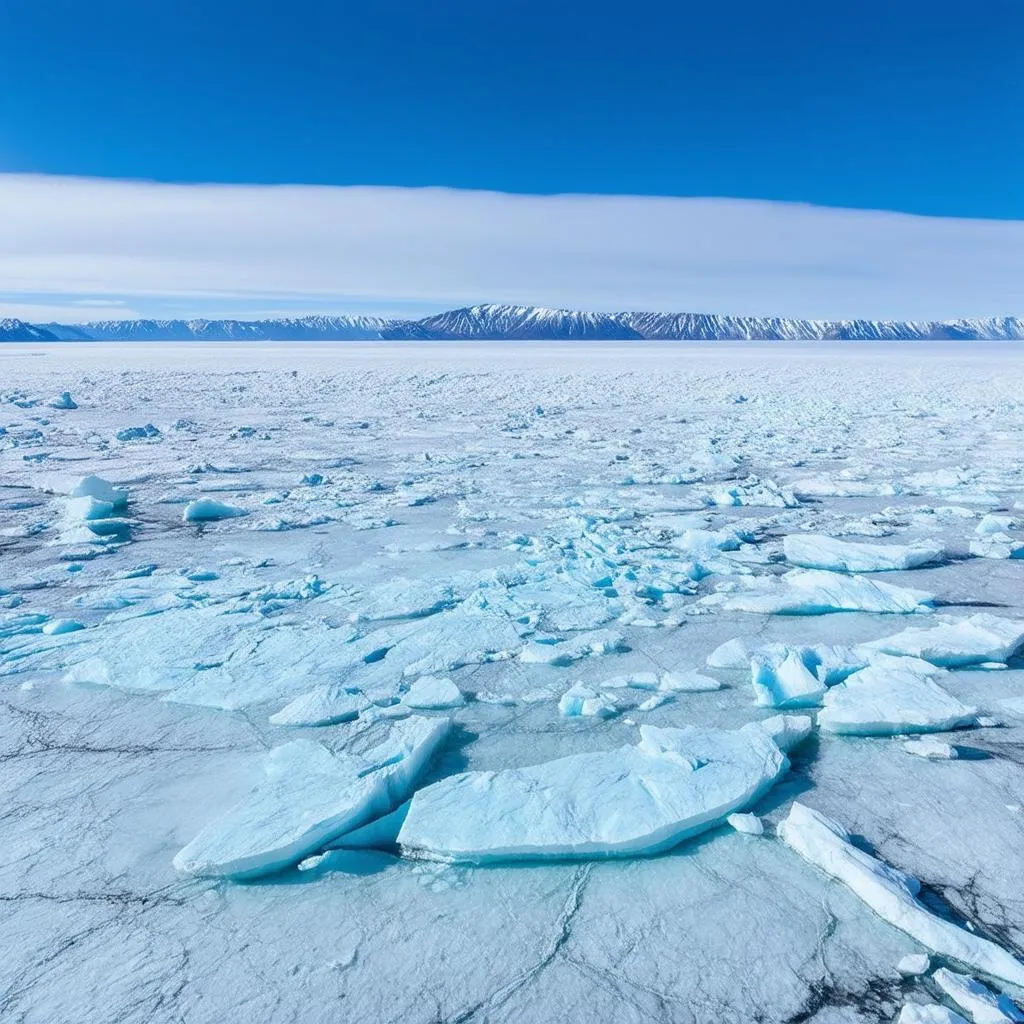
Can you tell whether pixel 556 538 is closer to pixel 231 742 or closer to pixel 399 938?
pixel 231 742

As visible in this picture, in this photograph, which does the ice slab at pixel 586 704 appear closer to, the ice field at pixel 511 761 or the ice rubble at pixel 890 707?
the ice field at pixel 511 761

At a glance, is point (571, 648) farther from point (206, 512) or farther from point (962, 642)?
point (206, 512)

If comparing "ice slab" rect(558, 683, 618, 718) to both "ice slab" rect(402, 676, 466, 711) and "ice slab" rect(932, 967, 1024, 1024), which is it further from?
"ice slab" rect(932, 967, 1024, 1024)

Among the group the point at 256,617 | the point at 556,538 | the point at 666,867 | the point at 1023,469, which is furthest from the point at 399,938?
the point at 1023,469

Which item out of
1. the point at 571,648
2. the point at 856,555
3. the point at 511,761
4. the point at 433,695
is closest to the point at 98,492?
the point at 433,695

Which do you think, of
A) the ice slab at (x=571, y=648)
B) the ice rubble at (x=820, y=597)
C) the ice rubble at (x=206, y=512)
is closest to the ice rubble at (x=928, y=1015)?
the ice slab at (x=571, y=648)
